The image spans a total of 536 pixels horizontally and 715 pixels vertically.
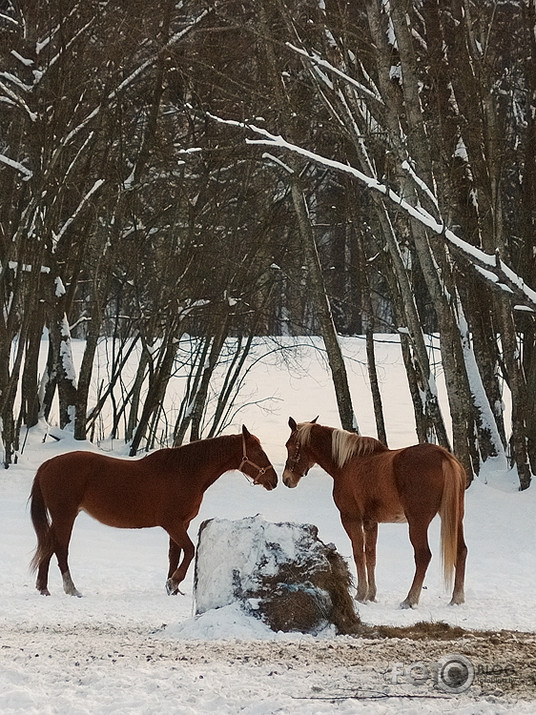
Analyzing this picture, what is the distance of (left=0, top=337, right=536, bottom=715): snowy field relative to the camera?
4277 millimetres

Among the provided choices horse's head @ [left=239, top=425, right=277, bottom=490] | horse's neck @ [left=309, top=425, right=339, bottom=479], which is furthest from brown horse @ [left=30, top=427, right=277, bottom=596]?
horse's neck @ [left=309, top=425, right=339, bottom=479]

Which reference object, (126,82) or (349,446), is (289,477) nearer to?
(349,446)

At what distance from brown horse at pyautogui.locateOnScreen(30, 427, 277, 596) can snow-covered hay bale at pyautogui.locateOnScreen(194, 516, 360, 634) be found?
2.34 meters

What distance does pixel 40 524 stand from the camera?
9211 millimetres

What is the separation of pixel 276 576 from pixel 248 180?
41.0 ft

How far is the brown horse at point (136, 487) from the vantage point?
906cm

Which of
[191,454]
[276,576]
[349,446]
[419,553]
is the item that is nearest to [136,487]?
[191,454]

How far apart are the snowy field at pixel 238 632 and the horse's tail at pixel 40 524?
1.15 ft

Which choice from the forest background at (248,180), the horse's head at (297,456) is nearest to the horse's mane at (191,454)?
the horse's head at (297,456)

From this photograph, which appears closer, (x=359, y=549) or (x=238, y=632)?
(x=238, y=632)

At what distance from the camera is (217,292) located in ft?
60.4

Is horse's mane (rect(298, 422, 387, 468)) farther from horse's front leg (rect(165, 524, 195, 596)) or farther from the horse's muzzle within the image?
horse's front leg (rect(165, 524, 195, 596))

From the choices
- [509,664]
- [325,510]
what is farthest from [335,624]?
[325,510]
